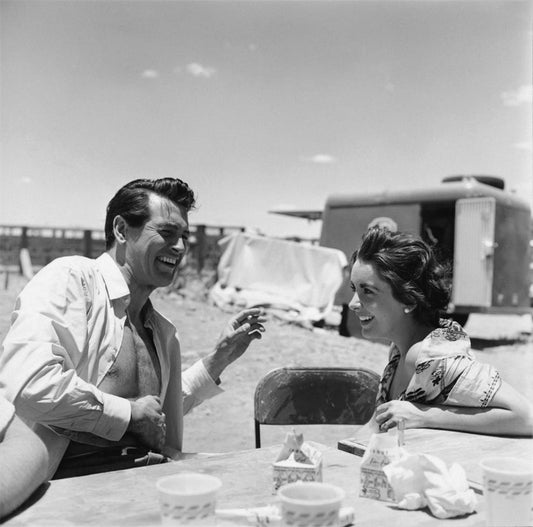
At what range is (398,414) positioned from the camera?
214cm

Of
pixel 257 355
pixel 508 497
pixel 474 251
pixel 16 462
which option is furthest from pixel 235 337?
pixel 474 251

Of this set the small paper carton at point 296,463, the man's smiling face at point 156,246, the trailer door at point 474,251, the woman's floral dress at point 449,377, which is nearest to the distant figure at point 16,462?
the small paper carton at point 296,463

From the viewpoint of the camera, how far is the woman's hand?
211cm

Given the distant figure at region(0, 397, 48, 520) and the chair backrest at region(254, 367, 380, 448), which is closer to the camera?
the distant figure at region(0, 397, 48, 520)

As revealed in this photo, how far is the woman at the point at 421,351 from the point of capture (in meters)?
2.11

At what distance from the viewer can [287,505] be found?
3.33 feet

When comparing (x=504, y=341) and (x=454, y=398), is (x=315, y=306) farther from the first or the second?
(x=454, y=398)

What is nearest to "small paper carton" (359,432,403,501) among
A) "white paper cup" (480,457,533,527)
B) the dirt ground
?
"white paper cup" (480,457,533,527)

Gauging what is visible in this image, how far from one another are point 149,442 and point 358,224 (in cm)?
876

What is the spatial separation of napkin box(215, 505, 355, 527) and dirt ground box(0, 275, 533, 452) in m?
3.55

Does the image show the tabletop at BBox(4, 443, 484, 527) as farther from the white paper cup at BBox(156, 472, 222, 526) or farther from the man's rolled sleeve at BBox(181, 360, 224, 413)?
the man's rolled sleeve at BBox(181, 360, 224, 413)

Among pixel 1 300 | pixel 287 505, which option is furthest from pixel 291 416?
pixel 1 300

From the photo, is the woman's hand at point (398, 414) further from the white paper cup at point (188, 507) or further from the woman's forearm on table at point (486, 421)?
the white paper cup at point (188, 507)

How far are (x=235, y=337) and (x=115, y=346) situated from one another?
60cm
